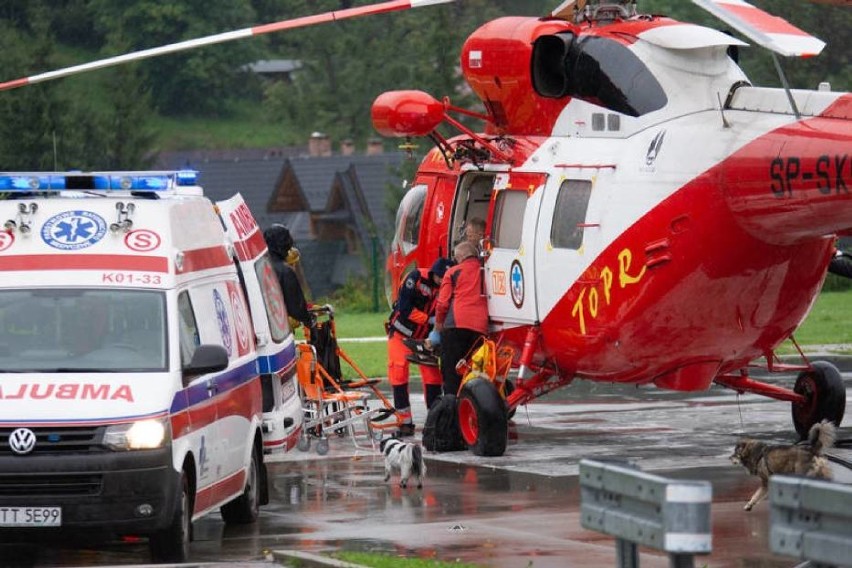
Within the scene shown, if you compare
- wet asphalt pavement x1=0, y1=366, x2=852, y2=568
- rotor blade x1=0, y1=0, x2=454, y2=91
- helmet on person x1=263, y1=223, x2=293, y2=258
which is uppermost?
rotor blade x1=0, y1=0, x2=454, y2=91

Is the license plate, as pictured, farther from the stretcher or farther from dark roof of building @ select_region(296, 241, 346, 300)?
dark roof of building @ select_region(296, 241, 346, 300)

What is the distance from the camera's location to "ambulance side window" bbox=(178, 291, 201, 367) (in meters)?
12.3

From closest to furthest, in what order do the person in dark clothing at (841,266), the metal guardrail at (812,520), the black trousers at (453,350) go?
the metal guardrail at (812,520)
the black trousers at (453,350)
the person in dark clothing at (841,266)

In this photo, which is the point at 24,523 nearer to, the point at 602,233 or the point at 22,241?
the point at 22,241

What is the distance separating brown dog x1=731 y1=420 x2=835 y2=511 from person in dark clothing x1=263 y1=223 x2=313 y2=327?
5659 millimetres

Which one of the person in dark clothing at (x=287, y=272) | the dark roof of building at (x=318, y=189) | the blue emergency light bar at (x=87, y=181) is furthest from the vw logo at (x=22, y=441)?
the dark roof of building at (x=318, y=189)

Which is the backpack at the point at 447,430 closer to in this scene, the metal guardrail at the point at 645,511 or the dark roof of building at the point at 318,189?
the metal guardrail at the point at 645,511

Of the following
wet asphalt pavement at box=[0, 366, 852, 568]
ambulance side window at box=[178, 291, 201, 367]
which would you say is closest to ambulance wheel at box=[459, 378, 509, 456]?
wet asphalt pavement at box=[0, 366, 852, 568]

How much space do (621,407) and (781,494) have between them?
14.3 m

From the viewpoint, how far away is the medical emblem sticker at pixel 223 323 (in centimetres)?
1316

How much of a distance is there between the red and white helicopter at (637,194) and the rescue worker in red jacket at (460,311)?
0.58ft

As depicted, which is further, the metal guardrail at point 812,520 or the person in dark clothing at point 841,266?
the person in dark clothing at point 841,266

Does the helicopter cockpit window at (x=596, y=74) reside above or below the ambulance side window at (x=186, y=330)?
above

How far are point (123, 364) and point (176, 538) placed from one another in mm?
1168
